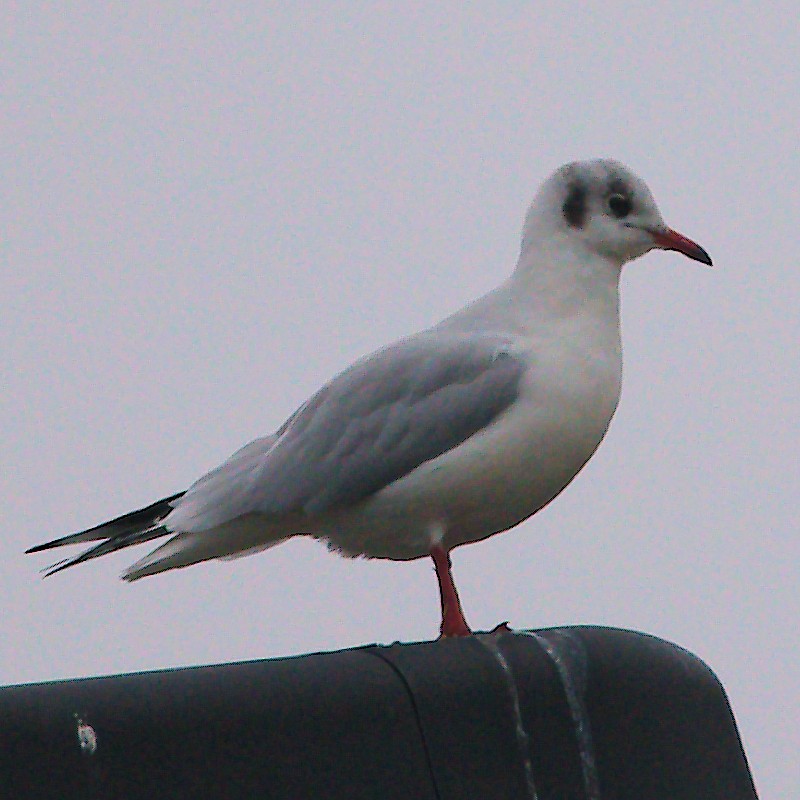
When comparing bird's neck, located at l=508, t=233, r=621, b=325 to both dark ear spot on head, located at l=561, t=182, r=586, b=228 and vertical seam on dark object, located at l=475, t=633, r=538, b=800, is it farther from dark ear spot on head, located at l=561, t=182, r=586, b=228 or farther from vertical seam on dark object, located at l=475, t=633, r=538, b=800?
vertical seam on dark object, located at l=475, t=633, r=538, b=800

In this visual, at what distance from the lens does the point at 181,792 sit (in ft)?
6.89

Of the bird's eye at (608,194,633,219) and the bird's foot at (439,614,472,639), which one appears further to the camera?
the bird's eye at (608,194,633,219)

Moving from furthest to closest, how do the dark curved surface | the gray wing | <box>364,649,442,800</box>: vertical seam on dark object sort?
the gray wing
<box>364,649,442,800</box>: vertical seam on dark object
the dark curved surface

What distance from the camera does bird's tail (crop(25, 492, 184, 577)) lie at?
139 inches

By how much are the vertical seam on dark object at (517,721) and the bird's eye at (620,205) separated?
1.61 metres

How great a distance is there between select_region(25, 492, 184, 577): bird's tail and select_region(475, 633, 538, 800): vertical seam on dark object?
1.23m

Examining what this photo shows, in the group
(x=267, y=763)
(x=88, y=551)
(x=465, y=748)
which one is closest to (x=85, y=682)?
(x=267, y=763)

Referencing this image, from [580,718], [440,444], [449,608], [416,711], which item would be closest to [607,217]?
[440,444]

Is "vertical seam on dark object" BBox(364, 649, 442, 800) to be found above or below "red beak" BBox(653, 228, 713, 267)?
below

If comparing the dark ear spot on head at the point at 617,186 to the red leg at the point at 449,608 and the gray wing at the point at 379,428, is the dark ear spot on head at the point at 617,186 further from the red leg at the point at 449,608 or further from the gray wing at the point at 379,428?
the red leg at the point at 449,608

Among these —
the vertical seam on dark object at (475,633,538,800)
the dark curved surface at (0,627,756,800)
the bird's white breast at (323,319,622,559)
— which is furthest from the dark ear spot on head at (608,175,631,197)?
the vertical seam on dark object at (475,633,538,800)

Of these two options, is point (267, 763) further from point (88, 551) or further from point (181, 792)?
point (88, 551)

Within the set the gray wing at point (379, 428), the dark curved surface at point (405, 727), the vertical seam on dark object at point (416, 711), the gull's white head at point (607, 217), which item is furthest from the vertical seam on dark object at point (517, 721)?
→ the gull's white head at point (607, 217)

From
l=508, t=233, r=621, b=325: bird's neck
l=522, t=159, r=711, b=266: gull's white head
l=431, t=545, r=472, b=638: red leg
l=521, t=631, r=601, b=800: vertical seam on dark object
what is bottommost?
l=521, t=631, r=601, b=800: vertical seam on dark object
